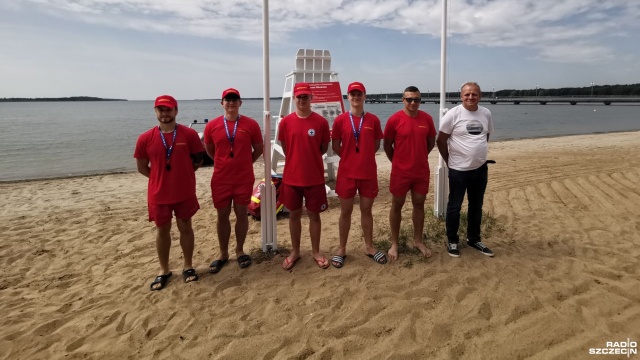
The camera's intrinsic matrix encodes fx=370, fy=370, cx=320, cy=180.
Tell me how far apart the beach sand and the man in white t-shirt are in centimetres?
53

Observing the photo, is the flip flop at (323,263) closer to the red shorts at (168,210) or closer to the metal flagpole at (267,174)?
the metal flagpole at (267,174)

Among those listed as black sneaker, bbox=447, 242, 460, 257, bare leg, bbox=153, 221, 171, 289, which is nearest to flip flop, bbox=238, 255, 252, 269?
bare leg, bbox=153, 221, 171, 289

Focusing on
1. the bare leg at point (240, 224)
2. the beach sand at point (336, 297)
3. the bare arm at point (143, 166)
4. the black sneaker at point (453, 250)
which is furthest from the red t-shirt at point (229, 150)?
the black sneaker at point (453, 250)

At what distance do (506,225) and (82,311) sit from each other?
17.0ft

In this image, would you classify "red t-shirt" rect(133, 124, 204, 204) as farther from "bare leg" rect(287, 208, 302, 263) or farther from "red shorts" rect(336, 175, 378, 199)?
"red shorts" rect(336, 175, 378, 199)

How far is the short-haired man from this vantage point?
378 centimetres

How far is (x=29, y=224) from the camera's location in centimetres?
620

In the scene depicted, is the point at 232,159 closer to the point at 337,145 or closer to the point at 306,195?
the point at 306,195

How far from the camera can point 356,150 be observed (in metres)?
Answer: 3.89

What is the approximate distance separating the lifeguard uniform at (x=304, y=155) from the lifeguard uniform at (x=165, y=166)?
95cm

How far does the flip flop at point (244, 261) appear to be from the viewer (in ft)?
13.6

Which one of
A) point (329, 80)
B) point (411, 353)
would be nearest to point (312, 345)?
point (411, 353)

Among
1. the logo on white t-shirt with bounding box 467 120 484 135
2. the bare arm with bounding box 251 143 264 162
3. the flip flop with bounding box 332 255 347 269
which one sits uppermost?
the logo on white t-shirt with bounding box 467 120 484 135

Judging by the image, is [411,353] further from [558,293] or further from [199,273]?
[199,273]
